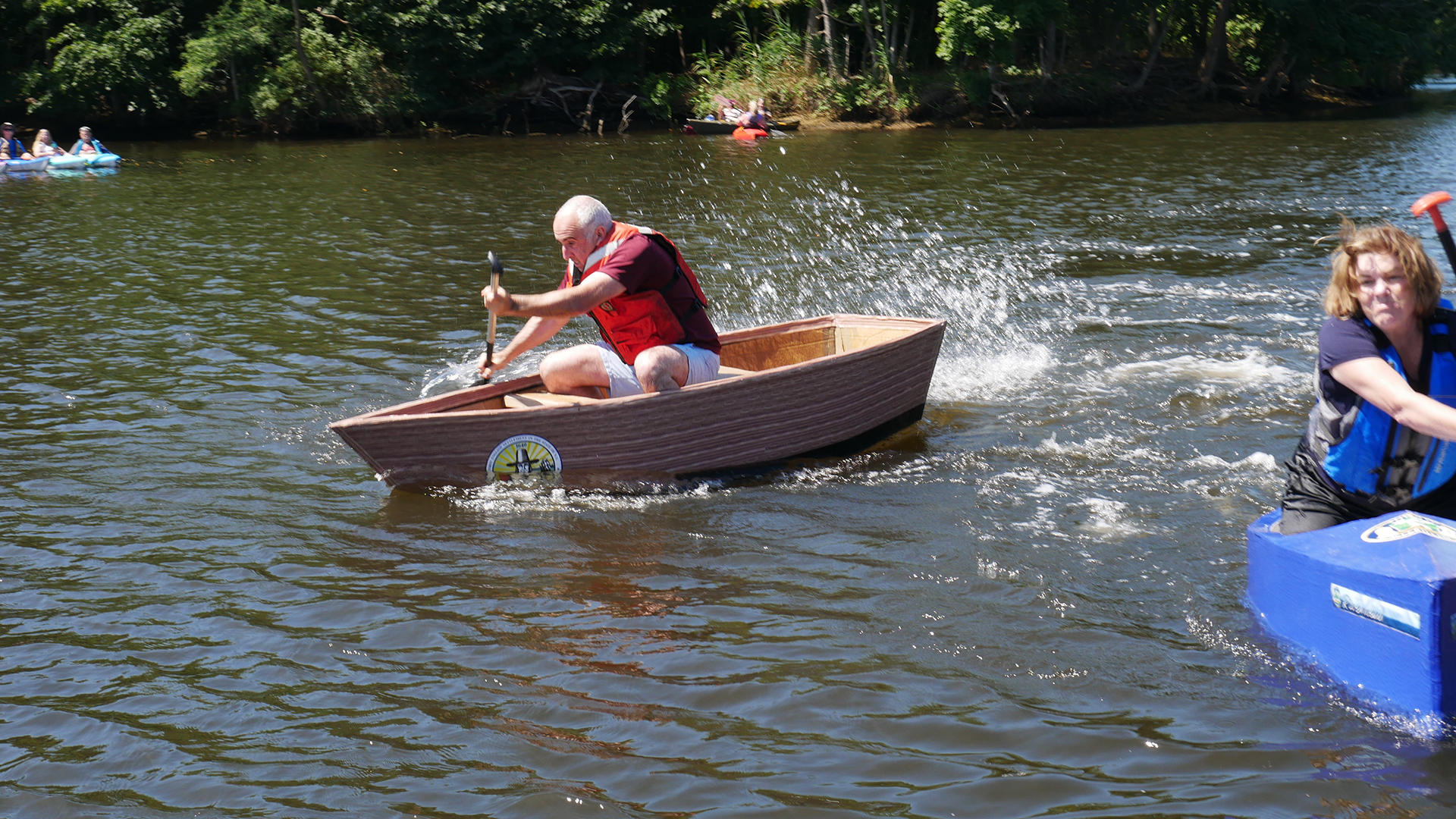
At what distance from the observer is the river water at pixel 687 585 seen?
12.3 ft

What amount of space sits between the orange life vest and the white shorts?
0.07 m

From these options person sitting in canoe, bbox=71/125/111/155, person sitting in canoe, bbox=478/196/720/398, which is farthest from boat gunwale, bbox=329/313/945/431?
person sitting in canoe, bbox=71/125/111/155

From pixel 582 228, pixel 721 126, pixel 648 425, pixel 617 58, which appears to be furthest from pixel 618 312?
pixel 617 58

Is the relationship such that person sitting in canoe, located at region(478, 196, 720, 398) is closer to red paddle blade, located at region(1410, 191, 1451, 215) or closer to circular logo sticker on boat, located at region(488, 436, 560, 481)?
circular logo sticker on boat, located at region(488, 436, 560, 481)

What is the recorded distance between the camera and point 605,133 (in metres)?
29.4

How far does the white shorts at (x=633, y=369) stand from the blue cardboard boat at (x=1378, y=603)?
3176 mm

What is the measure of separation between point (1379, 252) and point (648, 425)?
3.68 meters

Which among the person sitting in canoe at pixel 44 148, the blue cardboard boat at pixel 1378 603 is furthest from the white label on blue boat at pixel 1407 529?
the person sitting in canoe at pixel 44 148

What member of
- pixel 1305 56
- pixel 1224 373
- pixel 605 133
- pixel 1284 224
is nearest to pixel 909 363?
pixel 1224 373

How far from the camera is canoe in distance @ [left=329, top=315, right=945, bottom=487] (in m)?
6.24

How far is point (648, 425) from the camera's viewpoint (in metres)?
6.39

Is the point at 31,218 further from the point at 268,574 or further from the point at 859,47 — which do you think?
the point at 859,47

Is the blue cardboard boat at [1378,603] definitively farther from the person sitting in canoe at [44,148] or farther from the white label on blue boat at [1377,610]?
the person sitting in canoe at [44,148]

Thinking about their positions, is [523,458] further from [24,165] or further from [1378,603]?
[24,165]
